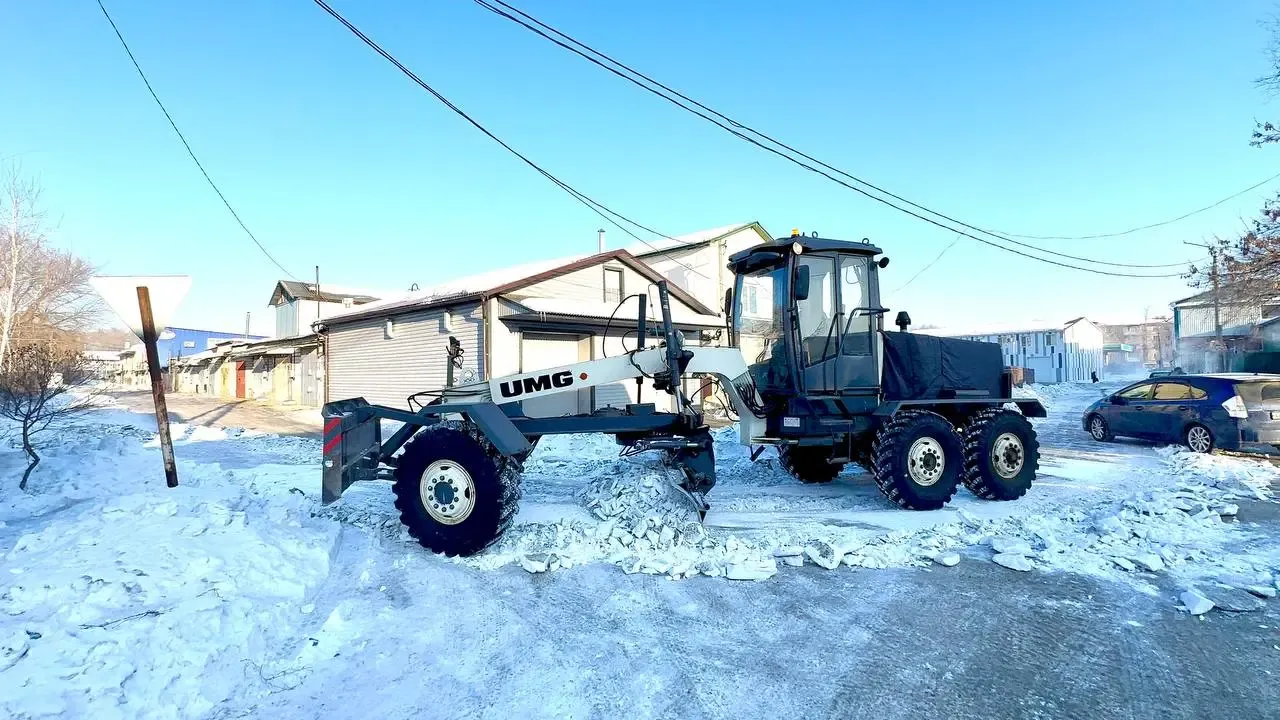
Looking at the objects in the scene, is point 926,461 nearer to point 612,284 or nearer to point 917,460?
point 917,460

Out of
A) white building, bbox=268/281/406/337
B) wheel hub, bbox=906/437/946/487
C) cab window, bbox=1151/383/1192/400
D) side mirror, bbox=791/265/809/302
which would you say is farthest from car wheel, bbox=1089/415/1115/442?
white building, bbox=268/281/406/337

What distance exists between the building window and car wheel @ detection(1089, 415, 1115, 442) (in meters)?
12.2

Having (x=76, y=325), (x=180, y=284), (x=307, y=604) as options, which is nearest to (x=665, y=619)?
(x=307, y=604)

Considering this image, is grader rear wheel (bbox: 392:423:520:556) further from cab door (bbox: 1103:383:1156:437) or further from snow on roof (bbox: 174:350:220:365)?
snow on roof (bbox: 174:350:220:365)

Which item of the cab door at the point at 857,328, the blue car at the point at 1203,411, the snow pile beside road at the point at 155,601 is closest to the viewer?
the snow pile beside road at the point at 155,601

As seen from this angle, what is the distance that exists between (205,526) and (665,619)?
11.8 ft

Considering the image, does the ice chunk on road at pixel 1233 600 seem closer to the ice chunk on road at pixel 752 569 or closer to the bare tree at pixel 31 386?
the ice chunk on road at pixel 752 569

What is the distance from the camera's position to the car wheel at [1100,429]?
13289 mm

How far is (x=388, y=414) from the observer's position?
598 cm

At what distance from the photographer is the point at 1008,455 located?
7926 millimetres

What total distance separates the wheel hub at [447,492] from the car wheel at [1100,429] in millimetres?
13400

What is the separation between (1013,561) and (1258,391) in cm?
884

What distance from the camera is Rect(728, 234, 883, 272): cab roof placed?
7.12 m

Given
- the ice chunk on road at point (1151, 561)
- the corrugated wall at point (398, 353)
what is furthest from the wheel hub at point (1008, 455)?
the corrugated wall at point (398, 353)
